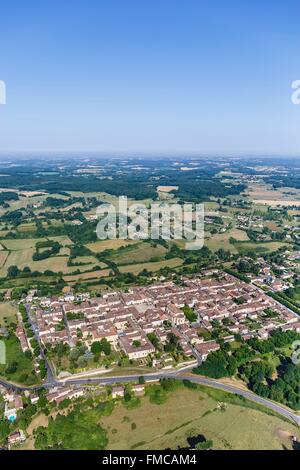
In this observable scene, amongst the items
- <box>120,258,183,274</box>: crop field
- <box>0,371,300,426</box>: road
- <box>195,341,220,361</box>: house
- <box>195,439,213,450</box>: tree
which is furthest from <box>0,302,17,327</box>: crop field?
<box>195,439,213,450</box>: tree

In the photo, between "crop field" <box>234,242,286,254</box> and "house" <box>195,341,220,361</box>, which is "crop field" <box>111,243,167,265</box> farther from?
"house" <box>195,341,220,361</box>

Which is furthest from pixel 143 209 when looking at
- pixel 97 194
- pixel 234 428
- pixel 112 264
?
pixel 234 428

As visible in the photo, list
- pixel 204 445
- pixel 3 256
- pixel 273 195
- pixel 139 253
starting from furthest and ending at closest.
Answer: pixel 273 195
pixel 139 253
pixel 3 256
pixel 204 445

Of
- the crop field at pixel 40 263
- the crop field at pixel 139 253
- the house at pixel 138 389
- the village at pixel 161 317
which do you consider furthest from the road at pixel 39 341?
the crop field at pixel 139 253

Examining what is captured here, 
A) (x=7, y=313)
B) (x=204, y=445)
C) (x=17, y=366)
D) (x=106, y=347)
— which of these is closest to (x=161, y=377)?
(x=106, y=347)

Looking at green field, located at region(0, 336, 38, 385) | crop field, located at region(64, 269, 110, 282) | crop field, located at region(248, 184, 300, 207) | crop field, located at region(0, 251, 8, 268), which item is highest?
crop field, located at region(248, 184, 300, 207)

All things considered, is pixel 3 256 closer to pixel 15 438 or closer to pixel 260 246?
pixel 15 438

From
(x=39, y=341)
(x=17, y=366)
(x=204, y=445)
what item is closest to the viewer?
(x=204, y=445)

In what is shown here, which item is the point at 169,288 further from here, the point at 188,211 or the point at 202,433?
the point at 188,211
